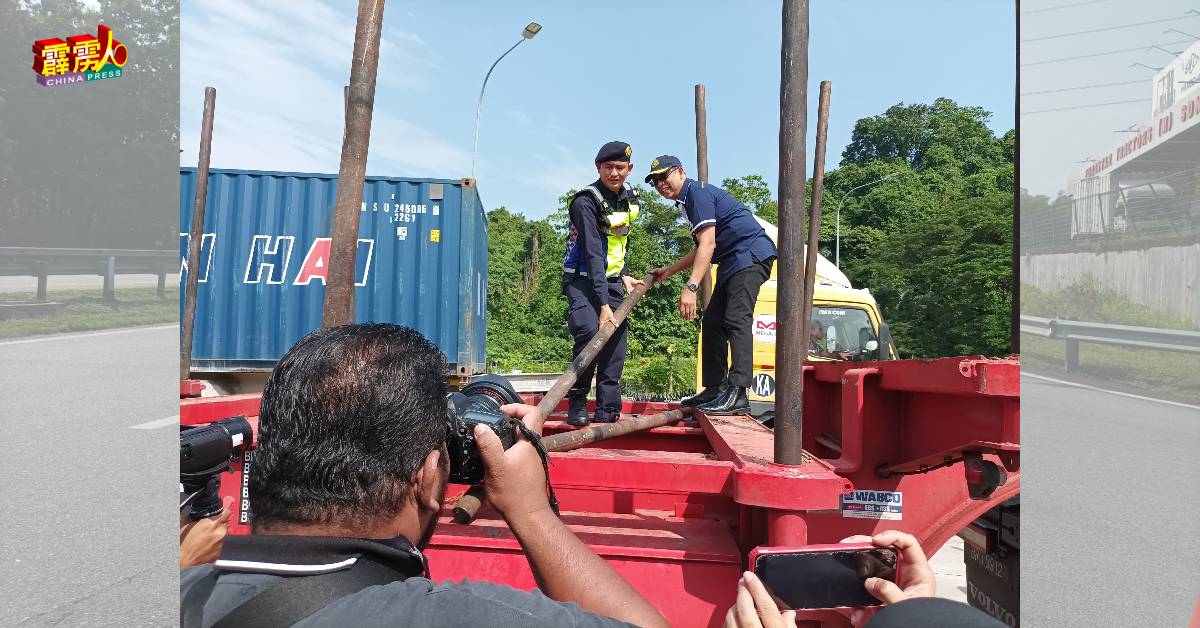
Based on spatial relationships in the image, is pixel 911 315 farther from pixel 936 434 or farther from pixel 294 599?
pixel 294 599

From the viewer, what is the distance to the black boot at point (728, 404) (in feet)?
11.2

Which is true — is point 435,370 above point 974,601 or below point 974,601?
above

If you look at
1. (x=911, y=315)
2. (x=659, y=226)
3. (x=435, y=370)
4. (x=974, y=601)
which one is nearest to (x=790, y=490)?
(x=435, y=370)

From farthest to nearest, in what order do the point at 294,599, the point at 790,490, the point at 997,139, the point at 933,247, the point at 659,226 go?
the point at 997,139
the point at 933,247
the point at 659,226
the point at 790,490
the point at 294,599

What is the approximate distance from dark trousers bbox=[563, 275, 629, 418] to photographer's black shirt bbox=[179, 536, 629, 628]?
2708 millimetres

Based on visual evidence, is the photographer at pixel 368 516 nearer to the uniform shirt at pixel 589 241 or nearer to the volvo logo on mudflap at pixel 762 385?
the uniform shirt at pixel 589 241

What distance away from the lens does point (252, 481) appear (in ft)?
3.17

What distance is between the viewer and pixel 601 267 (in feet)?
11.8

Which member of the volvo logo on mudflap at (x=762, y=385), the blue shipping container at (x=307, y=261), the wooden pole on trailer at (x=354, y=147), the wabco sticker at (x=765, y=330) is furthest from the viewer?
the blue shipping container at (x=307, y=261)

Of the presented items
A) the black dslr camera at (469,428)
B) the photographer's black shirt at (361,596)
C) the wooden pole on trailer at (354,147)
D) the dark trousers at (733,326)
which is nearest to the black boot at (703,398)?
the dark trousers at (733,326)

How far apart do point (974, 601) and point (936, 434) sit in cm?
164

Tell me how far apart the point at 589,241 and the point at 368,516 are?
8.98 ft

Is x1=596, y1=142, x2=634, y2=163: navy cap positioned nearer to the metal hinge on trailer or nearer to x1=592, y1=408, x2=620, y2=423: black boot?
x1=592, y1=408, x2=620, y2=423: black boot

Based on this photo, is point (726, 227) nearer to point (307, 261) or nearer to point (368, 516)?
point (368, 516)
